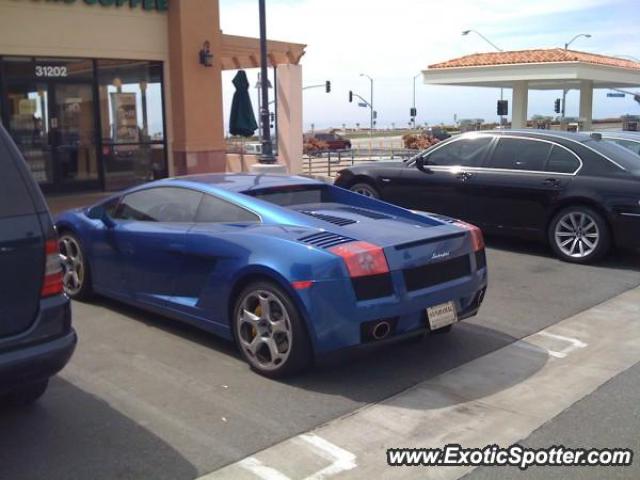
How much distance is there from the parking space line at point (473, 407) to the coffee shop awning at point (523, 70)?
20.7 meters

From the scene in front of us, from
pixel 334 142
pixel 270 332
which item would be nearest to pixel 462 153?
pixel 270 332

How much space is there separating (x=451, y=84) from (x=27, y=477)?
26.9 m

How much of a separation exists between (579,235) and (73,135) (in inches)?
380

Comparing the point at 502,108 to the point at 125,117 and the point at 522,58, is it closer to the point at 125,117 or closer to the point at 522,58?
the point at 522,58

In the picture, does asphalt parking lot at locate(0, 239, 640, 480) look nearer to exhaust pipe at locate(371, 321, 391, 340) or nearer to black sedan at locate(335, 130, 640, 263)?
exhaust pipe at locate(371, 321, 391, 340)

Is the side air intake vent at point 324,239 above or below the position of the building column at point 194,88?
below

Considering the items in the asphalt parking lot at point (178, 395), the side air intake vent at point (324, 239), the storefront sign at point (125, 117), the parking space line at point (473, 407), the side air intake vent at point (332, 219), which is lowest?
the parking space line at point (473, 407)

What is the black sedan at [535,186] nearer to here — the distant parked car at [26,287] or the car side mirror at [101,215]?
the car side mirror at [101,215]

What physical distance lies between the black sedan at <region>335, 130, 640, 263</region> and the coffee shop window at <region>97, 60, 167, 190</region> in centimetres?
646

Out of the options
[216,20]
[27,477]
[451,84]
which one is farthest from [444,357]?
[451,84]

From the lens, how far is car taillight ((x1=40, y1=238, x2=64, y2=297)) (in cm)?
358

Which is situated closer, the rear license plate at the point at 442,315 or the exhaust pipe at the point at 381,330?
the exhaust pipe at the point at 381,330

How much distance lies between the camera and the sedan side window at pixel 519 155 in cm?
904

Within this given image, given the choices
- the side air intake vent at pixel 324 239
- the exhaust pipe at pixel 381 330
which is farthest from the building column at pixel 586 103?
the exhaust pipe at pixel 381 330
